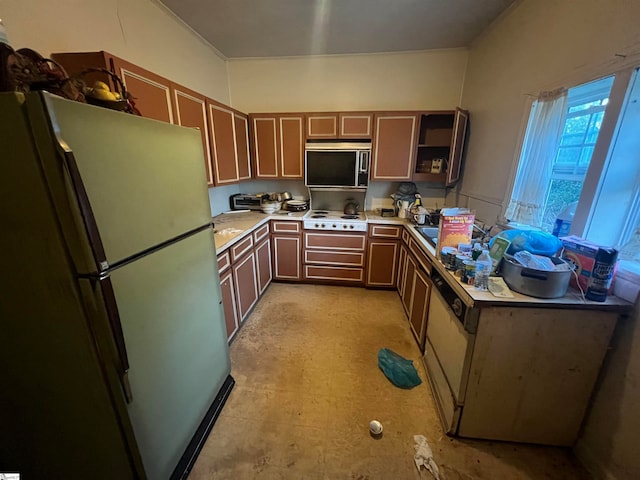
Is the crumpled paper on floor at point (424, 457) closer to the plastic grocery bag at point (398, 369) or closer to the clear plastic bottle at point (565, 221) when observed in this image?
the plastic grocery bag at point (398, 369)

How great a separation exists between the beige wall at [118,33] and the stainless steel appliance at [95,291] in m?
0.98

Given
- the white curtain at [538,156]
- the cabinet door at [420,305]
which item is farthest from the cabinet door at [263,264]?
the white curtain at [538,156]

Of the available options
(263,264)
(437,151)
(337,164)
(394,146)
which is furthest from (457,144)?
(263,264)

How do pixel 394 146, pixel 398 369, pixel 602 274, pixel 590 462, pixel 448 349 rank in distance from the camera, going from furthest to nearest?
pixel 394 146, pixel 398 369, pixel 448 349, pixel 590 462, pixel 602 274

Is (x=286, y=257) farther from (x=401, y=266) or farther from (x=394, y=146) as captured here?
(x=394, y=146)

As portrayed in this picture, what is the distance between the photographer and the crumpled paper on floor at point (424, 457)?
4.12 ft

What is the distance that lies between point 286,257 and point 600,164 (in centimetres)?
269

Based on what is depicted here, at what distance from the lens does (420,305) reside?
2.05 meters

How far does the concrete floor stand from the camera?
4.15 ft

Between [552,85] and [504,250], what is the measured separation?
1159mm

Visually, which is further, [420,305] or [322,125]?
[322,125]

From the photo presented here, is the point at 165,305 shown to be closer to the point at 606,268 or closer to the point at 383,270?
the point at 606,268

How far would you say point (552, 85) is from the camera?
1551 mm

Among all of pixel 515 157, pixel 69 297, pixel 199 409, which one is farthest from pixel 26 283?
pixel 515 157
